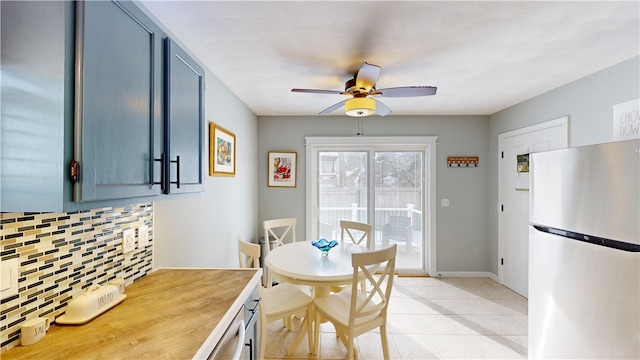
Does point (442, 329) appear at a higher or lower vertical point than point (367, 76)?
lower

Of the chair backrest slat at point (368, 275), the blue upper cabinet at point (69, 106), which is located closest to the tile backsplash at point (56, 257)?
the blue upper cabinet at point (69, 106)

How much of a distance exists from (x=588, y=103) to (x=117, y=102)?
3414 mm

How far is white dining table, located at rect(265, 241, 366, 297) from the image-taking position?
74.1 inches

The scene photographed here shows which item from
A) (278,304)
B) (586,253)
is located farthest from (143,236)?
(586,253)

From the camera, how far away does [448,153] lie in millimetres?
3832

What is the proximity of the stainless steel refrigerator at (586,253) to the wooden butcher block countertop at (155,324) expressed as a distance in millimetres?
1806

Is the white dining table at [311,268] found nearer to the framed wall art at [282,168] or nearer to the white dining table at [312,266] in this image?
the white dining table at [312,266]

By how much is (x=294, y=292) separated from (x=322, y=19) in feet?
6.45

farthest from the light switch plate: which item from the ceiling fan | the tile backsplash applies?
the ceiling fan

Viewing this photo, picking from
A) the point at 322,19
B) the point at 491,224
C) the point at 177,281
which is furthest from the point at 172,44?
the point at 491,224

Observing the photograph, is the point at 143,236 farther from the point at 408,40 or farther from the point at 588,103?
the point at 588,103

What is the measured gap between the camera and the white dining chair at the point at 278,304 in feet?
6.40

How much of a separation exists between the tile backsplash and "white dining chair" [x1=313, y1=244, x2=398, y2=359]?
125 centimetres

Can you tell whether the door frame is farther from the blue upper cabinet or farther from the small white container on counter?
the small white container on counter
